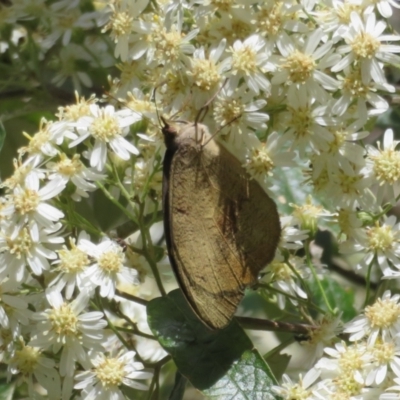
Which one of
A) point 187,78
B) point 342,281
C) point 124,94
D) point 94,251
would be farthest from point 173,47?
point 342,281

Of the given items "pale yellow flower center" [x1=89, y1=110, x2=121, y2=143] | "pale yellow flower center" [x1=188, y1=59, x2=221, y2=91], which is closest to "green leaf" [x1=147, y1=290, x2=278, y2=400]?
"pale yellow flower center" [x1=89, y1=110, x2=121, y2=143]

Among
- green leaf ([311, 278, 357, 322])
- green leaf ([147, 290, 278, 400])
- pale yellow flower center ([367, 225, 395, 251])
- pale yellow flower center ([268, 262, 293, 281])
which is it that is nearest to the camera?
green leaf ([147, 290, 278, 400])

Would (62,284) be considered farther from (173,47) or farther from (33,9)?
(33,9)

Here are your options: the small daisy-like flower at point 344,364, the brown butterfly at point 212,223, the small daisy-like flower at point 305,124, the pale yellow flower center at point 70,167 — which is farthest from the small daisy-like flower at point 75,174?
the small daisy-like flower at point 344,364

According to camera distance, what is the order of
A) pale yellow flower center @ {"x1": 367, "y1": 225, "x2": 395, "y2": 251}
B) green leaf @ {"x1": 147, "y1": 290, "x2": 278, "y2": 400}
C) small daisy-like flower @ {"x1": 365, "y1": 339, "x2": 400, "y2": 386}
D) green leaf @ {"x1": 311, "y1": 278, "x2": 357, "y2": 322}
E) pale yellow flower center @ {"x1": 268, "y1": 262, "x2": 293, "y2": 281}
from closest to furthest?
small daisy-like flower @ {"x1": 365, "y1": 339, "x2": 400, "y2": 386} → green leaf @ {"x1": 147, "y1": 290, "x2": 278, "y2": 400} → pale yellow flower center @ {"x1": 367, "y1": 225, "x2": 395, "y2": 251} → pale yellow flower center @ {"x1": 268, "y1": 262, "x2": 293, "y2": 281} → green leaf @ {"x1": 311, "y1": 278, "x2": 357, "y2": 322}

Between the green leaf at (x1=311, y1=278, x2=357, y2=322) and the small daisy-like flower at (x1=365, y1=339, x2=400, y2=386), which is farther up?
the small daisy-like flower at (x1=365, y1=339, x2=400, y2=386)

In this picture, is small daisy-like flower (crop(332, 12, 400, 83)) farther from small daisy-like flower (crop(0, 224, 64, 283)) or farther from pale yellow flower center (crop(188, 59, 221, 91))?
small daisy-like flower (crop(0, 224, 64, 283))
